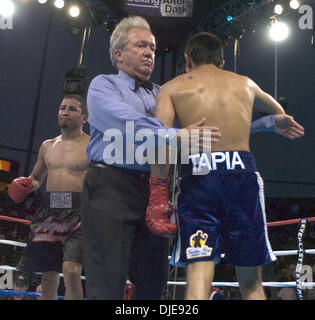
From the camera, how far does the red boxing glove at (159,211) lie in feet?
4.69

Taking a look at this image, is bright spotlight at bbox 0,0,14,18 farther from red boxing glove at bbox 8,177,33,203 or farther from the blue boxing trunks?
the blue boxing trunks

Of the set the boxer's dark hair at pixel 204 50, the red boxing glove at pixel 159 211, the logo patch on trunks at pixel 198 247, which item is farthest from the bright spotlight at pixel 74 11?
the logo patch on trunks at pixel 198 247

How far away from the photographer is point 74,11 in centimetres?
535

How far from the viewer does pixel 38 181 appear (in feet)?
9.57

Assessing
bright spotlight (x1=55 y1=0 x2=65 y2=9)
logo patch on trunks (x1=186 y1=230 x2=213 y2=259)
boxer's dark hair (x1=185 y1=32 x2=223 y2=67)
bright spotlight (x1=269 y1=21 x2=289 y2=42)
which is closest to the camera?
logo patch on trunks (x1=186 y1=230 x2=213 y2=259)

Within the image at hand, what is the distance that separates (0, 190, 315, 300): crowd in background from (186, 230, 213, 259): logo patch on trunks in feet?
16.1

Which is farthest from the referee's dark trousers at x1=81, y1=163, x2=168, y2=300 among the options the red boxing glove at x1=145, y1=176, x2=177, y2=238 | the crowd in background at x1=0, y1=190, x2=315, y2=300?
the crowd in background at x1=0, y1=190, x2=315, y2=300

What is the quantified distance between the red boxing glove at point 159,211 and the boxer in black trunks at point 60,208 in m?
1.15

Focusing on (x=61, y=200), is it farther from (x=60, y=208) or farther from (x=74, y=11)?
(x=74, y=11)

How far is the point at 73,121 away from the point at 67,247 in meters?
0.81

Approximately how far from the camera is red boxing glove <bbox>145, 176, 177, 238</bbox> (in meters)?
1.43

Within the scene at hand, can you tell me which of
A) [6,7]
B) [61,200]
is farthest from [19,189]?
[6,7]

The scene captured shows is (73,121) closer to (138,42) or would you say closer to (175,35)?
(138,42)

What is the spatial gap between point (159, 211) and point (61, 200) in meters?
1.41
